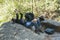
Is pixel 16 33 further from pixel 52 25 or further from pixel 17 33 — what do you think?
pixel 52 25

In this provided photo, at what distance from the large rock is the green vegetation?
386 cm

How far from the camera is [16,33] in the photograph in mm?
8320

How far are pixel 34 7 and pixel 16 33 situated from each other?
5.94 m

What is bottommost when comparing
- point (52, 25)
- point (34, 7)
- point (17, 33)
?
point (52, 25)

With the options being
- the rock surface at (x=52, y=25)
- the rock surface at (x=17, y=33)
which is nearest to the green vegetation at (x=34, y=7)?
the rock surface at (x=52, y=25)

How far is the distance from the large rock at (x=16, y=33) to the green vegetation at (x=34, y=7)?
386 centimetres

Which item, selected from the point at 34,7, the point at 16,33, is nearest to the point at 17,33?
the point at 16,33

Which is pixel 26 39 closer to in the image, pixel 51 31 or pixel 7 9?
pixel 51 31

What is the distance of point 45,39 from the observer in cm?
868

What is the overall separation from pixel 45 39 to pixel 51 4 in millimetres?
6225

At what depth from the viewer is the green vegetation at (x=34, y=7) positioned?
13205 millimetres

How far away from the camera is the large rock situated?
7.82 metres

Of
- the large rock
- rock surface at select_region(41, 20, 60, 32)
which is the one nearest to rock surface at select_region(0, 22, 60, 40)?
the large rock

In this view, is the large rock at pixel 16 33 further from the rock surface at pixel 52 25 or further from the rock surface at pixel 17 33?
the rock surface at pixel 52 25
